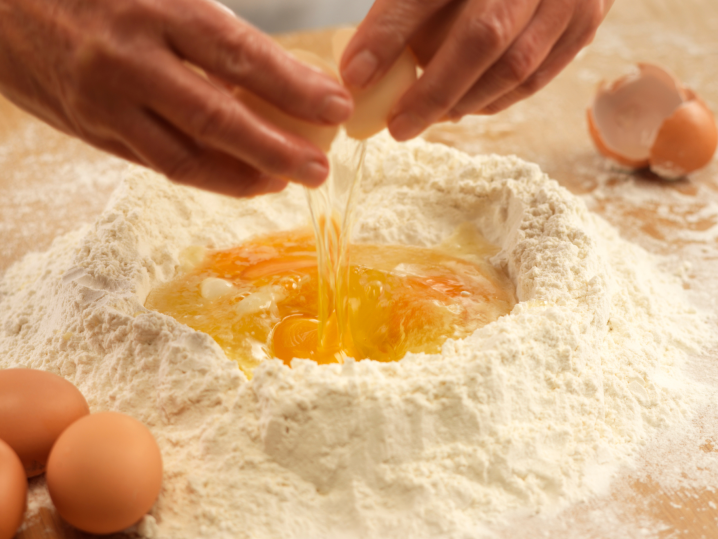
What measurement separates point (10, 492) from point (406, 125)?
2.27 ft

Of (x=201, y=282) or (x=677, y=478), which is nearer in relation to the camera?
(x=677, y=478)

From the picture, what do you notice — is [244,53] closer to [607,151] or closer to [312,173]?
[312,173]

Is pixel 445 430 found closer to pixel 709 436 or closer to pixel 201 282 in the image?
pixel 709 436

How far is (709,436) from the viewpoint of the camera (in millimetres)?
1154

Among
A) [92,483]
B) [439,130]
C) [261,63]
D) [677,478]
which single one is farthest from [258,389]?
[439,130]

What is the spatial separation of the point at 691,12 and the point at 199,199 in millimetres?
2220

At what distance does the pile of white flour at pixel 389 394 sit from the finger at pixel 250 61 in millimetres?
373

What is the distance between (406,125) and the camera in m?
1.00

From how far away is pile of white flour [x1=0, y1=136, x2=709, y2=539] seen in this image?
3.24 feet

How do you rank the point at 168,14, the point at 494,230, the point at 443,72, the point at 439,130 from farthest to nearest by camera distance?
the point at 439,130 → the point at 494,230 → the point at 443,72 → the point at 168,14

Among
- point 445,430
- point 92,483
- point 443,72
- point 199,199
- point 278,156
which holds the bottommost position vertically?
point 199,199

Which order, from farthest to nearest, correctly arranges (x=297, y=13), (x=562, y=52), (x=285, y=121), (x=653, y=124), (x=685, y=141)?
(x=297, y=13) → (x=653, y=124) → (x=685, y=141) → (x=562, y=52) → (x=285, y=121)

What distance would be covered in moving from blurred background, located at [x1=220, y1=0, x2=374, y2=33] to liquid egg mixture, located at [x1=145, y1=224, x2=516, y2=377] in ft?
4.56

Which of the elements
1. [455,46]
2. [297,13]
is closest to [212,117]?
[455,46]
